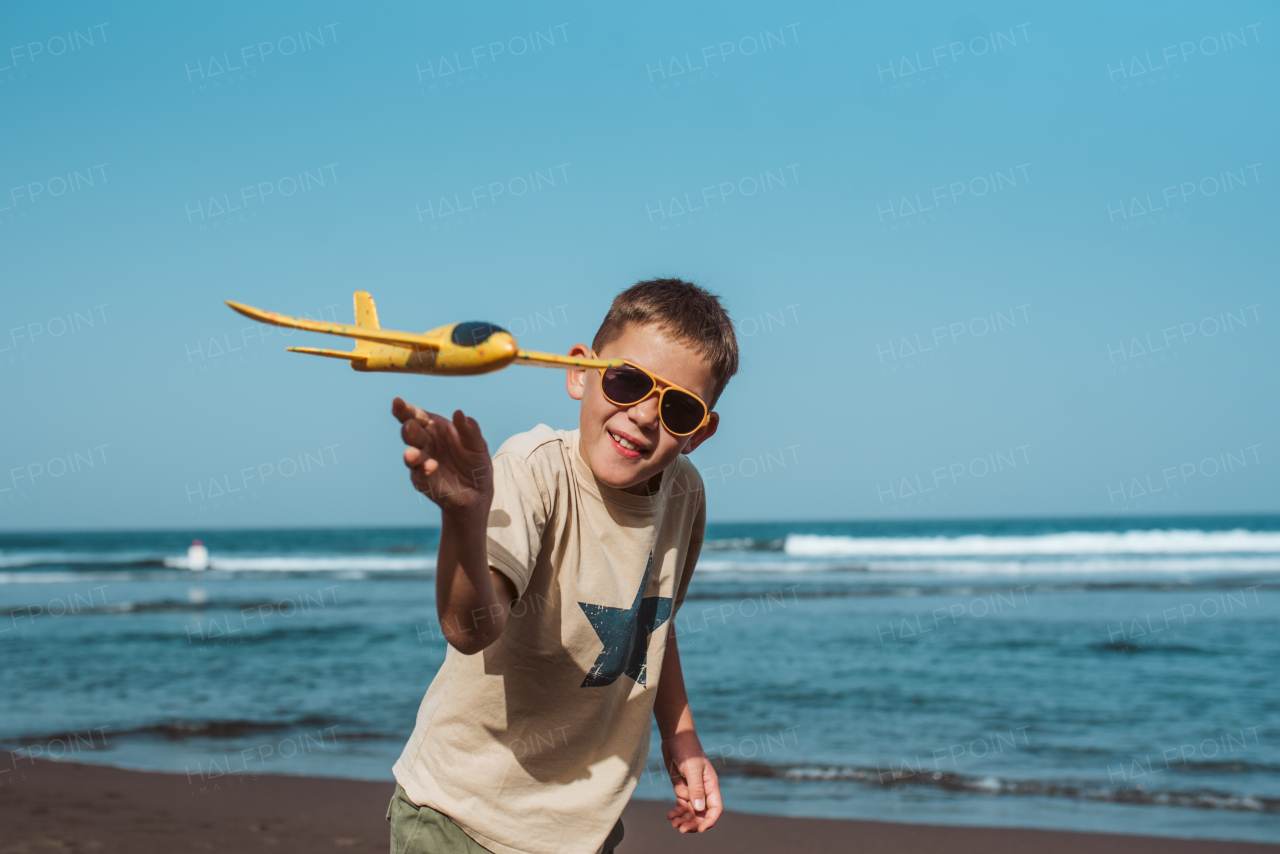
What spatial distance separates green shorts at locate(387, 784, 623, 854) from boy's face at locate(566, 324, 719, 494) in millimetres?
696

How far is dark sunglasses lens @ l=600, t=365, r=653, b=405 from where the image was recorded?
1.55m

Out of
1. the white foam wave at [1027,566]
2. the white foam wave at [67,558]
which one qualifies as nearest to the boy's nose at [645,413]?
the white foam wave at [1027,566]

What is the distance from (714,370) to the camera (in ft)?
5.67

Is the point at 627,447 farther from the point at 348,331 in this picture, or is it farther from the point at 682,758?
the point at 682,758

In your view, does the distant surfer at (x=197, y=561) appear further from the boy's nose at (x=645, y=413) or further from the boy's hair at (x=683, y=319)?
the boy's nose at (x=645, y=413)

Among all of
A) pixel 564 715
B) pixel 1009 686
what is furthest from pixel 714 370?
pixel 1009 686

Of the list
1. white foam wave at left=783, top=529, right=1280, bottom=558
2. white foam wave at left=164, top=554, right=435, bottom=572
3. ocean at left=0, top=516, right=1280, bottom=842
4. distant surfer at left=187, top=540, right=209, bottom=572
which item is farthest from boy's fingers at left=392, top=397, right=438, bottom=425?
white foam wave at left=783, top=529, right=1280, bottom=558

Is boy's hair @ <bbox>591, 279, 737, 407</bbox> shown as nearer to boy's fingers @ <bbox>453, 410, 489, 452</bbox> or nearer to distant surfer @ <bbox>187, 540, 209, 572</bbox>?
boy's fingers @ <bbox>453, 410, 489, 452</bbox>

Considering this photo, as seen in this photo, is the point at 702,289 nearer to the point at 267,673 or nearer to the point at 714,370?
the point at 714,370

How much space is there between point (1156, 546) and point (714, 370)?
33968mm

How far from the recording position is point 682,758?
2141mm

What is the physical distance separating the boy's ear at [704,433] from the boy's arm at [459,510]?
522 mm

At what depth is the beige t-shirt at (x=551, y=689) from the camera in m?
1.63

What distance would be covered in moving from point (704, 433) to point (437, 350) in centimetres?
87
